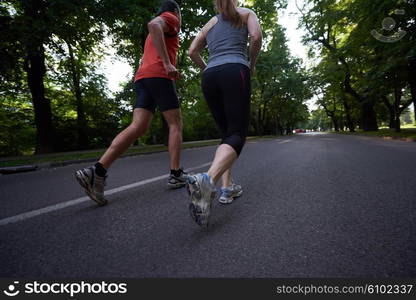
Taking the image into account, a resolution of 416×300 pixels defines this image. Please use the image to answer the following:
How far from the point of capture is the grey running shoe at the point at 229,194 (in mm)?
2195

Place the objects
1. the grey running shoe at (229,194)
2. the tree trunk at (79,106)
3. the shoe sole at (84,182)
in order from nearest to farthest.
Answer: the shoe sole at (84,182) < the grey running shoe at (229,194) < the tree trunk at (79,106)

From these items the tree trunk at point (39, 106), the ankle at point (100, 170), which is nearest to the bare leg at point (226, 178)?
the ankle at point (100, 170)

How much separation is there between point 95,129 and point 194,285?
16.4 meters

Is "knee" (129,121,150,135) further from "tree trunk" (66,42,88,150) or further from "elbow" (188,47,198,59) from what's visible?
"tree trunk" (66,42,88,150)

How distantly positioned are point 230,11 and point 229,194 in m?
1.61

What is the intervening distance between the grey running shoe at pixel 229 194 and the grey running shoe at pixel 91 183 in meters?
1.12

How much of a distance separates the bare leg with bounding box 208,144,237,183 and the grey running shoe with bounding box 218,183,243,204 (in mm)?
563

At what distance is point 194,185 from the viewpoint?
150 cm

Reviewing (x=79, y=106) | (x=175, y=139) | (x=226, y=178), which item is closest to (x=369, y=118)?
(x=79, y=106)

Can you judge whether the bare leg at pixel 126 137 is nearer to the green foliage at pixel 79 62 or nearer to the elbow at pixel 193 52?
the elbow at pixel 193 52

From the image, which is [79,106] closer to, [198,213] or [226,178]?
[226,178]

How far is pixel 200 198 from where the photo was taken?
150cm

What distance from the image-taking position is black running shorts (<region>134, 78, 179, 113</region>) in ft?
8.19

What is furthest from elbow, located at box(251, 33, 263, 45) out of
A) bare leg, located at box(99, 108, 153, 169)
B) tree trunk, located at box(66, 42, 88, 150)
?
tree trunk, located at box(66, 42, 88, 150)
